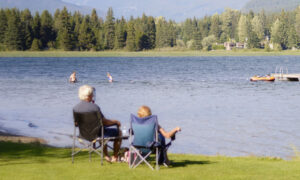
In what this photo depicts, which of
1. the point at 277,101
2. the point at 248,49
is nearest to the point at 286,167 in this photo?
the point at 277,101

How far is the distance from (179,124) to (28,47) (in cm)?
14583

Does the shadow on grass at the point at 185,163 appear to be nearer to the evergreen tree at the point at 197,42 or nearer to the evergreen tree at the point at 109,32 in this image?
the evergreen tree at the point at 109,32

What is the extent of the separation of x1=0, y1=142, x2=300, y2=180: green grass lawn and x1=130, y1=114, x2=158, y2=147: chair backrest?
0.57m

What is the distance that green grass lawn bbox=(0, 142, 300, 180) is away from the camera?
8820 mm

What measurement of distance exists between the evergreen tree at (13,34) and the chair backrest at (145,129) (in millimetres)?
153082

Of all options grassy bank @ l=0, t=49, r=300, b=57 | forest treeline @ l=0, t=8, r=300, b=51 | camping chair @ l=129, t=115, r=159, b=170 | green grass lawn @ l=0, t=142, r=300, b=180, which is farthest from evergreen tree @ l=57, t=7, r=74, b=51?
camping chair @ l=129, t=115, r=159, b=170

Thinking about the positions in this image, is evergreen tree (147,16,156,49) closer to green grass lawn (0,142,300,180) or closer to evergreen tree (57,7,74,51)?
evergreen tree (57,7,74,51)

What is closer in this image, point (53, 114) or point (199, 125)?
point (199, 125)

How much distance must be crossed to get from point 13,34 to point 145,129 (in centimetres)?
15420

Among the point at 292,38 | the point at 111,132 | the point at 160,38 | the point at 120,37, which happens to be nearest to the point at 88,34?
the point at 120,37

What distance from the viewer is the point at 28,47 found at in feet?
527

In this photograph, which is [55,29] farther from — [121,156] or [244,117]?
[121,156]

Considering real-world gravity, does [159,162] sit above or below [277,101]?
above

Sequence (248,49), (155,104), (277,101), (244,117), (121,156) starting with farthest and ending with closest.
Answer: (248,49) → (277,101) → (155,104) → (244,117) → (121,156)
